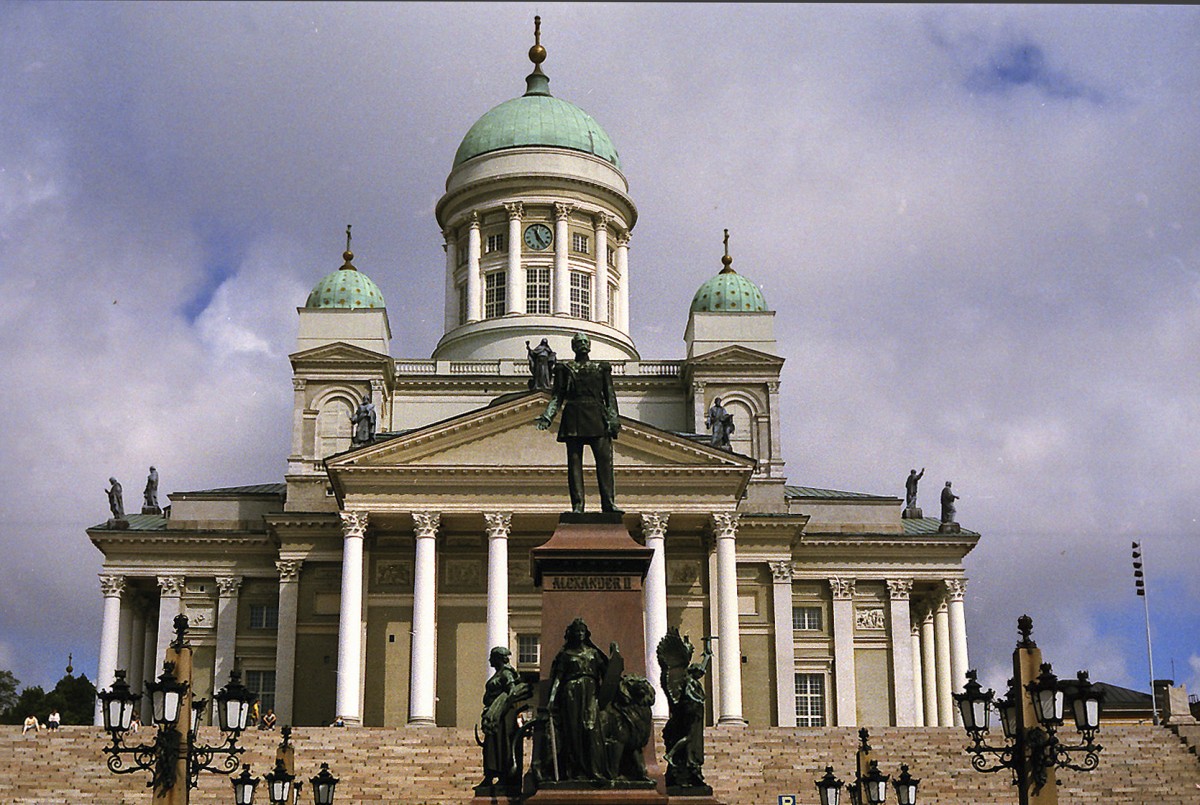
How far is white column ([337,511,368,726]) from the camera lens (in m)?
55.5

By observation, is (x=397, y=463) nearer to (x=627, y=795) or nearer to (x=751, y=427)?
(x=751, y=427)

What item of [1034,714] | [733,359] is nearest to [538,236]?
[733,359]

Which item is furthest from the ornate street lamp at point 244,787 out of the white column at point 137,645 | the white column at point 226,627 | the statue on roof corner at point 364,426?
the white column at point 137,645

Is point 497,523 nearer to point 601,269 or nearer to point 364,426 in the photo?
point 364,426

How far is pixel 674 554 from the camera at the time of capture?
61.2 m

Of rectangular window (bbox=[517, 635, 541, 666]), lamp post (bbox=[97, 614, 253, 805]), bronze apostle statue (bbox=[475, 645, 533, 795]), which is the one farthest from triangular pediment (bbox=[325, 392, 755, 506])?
bronze apostle statue (bbox=[475, 645, 533, 795])

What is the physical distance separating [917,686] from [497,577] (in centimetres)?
1954

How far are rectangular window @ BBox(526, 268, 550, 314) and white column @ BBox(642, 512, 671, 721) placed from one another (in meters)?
17.7

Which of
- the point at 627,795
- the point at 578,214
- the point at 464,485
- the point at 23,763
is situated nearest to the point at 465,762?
the point at 23,763

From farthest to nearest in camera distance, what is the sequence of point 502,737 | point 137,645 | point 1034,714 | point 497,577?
point 137,645, point 497,577, point 1034,714, point 502,737

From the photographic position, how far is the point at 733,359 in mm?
66250

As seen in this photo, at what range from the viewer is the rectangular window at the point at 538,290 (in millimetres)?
72562

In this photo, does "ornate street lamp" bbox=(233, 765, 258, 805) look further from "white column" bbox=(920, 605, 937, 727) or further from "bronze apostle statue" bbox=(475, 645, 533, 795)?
"white column" bbox=(920, 605, 937, 727)

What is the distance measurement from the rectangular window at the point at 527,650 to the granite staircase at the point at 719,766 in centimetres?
1259
